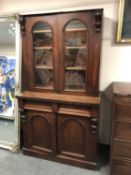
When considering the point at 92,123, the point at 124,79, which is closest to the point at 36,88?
the point at 92,123

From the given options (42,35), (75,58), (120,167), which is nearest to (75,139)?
(120,167)

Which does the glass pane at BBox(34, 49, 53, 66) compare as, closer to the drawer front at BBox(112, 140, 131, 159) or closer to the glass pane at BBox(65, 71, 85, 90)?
the glass pane at BBox(65, 71, 85, 90)

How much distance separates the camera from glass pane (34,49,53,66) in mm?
2332

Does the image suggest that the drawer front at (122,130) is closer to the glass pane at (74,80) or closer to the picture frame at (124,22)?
the glass pane at (74,80)

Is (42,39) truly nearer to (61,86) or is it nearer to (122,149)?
(61,86)

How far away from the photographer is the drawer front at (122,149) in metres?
1.81

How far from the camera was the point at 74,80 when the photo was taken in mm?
2283

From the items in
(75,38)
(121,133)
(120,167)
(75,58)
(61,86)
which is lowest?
(120,167)

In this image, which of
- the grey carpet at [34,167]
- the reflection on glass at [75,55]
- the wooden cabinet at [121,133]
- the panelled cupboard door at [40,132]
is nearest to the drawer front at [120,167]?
→ the wooden cabinet at [121,133]

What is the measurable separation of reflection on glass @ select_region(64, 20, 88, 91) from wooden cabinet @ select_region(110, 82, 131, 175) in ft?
1.83

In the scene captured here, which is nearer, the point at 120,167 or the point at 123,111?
the point at 123,111

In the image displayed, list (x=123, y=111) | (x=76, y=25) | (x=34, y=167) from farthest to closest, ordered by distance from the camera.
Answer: (x=34, y=167) < (x=76, y=25) < (x=123, y=111)

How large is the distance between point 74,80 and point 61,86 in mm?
181

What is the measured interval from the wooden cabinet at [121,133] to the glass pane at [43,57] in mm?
951
